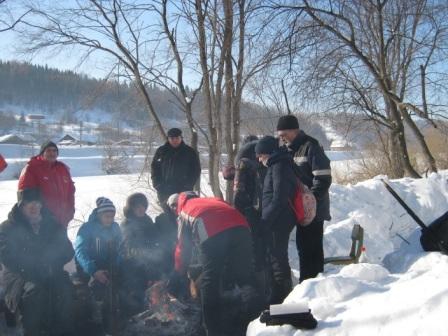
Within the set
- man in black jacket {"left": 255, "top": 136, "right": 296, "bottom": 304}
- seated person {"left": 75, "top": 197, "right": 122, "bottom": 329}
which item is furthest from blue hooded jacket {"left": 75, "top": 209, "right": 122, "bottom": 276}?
man in black jacket {"left": 255, "top": 136, "right": 296, "bottom": 304}

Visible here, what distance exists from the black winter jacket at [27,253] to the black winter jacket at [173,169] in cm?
176

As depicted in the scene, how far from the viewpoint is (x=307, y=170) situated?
445cm

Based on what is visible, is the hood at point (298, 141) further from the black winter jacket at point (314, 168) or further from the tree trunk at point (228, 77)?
the tree trunk at point (228, 77)

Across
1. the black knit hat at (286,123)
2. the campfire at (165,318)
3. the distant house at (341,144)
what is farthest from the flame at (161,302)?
the distant house at (341,144)

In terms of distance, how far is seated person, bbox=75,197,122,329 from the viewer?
182 inches

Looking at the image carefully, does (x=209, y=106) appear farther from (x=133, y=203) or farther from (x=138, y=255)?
(x=138, y=255)

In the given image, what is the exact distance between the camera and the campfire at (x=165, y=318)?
13.9 feet

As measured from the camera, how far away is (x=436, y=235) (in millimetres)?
4352

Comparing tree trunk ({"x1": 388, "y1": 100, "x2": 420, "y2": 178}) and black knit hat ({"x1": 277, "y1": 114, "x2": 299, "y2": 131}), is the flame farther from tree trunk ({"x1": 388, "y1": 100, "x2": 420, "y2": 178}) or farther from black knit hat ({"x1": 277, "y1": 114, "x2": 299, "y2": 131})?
tree trunk ({"x1": 388, "y1": 100, "x2": 420, "y2": 178})

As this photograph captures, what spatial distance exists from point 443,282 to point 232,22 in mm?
5041

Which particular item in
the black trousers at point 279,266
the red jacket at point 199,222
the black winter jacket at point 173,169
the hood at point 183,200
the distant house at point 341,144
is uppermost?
the distant house at point 341,144

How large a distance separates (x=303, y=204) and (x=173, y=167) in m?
2.29

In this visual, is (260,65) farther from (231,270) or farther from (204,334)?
(204,334)

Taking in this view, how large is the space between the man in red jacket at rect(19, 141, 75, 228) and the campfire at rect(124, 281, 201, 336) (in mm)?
1436
